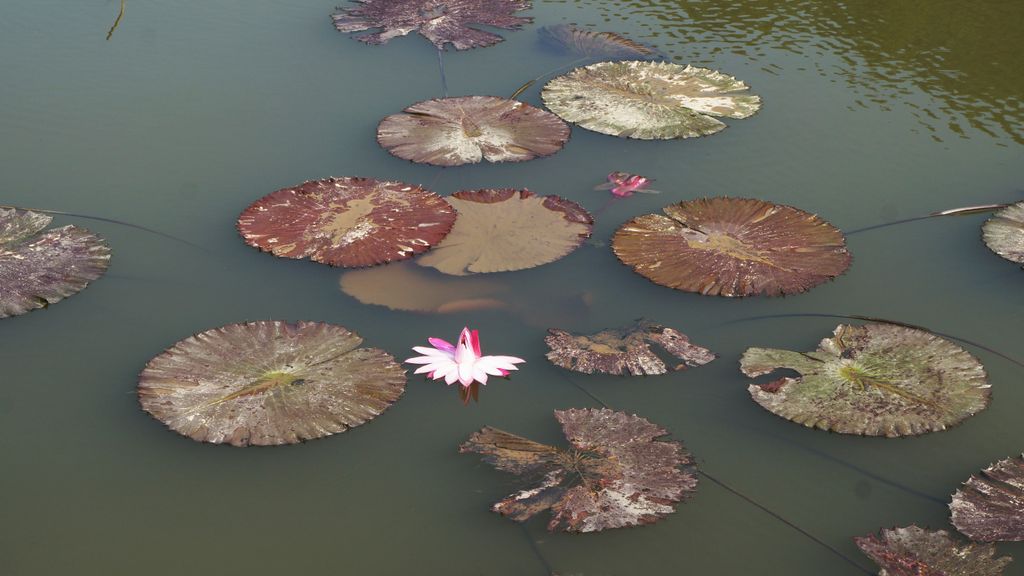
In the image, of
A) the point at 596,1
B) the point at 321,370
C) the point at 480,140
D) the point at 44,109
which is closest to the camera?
the point at 321,370

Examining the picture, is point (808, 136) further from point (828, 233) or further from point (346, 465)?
point (346, 465)

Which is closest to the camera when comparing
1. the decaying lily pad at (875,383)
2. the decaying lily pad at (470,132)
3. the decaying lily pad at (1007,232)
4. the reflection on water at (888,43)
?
the decaying lily pad at (875,383)

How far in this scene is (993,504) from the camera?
115 inches

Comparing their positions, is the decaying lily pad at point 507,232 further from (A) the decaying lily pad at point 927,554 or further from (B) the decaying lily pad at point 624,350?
(A) the decaying lily pad at point 927,554

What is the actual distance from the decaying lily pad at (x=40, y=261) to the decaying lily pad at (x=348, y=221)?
609 millimetres

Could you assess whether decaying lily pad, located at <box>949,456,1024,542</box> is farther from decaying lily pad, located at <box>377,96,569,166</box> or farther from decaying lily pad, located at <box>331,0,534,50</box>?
decaying lily pad, located at <box>331,0,534,50</box>

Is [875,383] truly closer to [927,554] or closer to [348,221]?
[927,554]

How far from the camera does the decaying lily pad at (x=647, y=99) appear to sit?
506 centimetres

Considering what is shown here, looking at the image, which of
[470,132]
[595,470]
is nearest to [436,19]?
[470,132]

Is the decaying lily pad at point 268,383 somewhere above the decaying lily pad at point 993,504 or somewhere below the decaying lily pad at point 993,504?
below

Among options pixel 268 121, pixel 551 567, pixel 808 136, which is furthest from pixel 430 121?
pixel 551 567

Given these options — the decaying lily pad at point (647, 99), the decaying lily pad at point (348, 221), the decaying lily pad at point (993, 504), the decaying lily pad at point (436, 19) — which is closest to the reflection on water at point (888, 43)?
the decaying lily pad at point (647, 99)

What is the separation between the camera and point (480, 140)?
483 cm

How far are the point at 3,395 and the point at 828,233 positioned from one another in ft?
10.5
